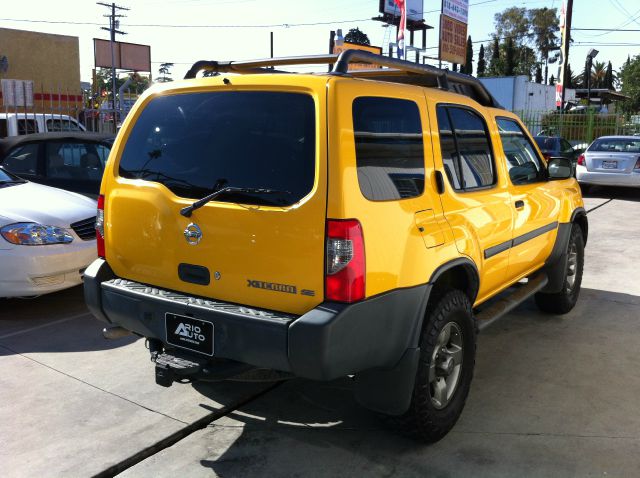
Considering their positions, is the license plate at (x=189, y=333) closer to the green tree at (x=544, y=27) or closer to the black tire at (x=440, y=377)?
the black tire at (x=440, y=377)

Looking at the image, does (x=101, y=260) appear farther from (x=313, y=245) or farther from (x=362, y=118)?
(x=362, y=118)

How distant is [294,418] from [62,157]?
5.26m

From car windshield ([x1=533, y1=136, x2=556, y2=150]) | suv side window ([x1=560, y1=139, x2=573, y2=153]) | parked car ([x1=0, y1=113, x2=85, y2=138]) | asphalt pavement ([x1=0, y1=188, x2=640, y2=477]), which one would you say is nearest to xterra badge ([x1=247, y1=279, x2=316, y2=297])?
asphalt pavement ([x1=0, y1=188, x2=640, y2=477])

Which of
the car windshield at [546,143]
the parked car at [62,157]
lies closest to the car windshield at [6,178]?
the parked car at [62,157]

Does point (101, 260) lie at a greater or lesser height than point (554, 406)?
greater

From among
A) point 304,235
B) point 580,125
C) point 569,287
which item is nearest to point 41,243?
point 304,235

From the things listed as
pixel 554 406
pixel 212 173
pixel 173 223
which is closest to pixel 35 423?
pixel 173 223

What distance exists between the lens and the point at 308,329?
2746 millimetres

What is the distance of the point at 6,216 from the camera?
531cm

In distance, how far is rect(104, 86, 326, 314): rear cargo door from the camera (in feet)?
9.37

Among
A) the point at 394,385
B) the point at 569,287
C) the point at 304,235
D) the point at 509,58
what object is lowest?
the point at 569,287

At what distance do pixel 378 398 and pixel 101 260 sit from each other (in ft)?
5.74

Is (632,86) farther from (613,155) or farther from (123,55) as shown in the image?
(613,155)

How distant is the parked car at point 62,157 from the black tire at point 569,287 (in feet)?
17.0
